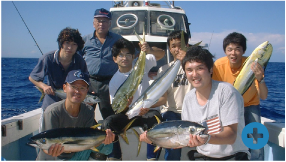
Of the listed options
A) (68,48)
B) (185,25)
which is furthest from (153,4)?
(68,48)

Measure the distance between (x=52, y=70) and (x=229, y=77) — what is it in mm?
2348

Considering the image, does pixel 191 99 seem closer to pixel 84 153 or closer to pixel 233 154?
pixel 233 154

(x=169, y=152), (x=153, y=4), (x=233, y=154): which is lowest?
(x=169, y=152)

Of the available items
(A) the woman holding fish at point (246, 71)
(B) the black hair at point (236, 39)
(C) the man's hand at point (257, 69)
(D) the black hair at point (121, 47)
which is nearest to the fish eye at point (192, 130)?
(A) the woman holding fish at point (246, 71)

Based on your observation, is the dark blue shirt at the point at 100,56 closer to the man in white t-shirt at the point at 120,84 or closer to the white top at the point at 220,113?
the man in white t-shirt at the point at 120,84

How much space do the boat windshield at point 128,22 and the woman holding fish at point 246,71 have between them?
3.83 meters

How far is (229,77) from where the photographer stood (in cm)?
268

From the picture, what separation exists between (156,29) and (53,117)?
4.67 m

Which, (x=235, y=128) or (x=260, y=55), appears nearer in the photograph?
(x=235, y=128)

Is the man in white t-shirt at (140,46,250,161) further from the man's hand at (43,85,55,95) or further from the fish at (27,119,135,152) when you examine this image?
the man's hand at (43,85,55,95)

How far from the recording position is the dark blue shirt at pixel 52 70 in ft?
9.75

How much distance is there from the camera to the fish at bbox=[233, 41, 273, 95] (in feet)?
7.78

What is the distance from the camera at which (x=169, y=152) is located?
8.48 feet

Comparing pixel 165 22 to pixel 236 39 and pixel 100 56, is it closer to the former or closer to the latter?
pixel 100 56
